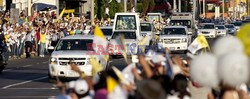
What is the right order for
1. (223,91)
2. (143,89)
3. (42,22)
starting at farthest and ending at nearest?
(42,22) < (223,91) < (143,89)

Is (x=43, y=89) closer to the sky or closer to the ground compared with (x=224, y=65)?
closer to the ground

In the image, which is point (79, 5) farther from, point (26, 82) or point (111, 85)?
point (111, 85)

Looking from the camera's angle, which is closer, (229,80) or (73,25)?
(229,80)

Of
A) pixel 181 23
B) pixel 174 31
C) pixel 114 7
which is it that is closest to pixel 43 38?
pixel 174 31

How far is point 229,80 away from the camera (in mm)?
8969

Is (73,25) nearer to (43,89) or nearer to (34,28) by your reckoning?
(34,28)

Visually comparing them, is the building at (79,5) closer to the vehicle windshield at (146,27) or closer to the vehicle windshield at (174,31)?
the vehicle windshield at (146,27)

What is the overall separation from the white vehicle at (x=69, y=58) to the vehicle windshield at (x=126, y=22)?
1849cm

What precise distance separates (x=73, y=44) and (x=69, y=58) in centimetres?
106

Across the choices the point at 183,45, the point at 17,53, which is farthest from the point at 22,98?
the point at 183,45

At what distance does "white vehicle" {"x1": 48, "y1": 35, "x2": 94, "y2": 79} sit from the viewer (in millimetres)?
25531

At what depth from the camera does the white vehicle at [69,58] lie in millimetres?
25531

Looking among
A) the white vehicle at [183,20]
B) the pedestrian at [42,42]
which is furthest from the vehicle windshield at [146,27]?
the white vehicle at [183,20]

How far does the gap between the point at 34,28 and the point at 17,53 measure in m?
3.44
